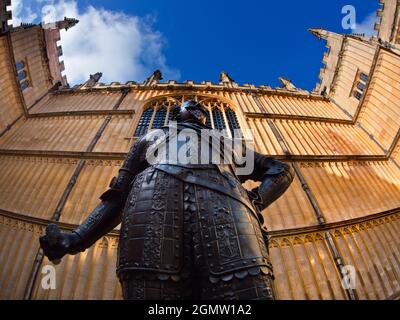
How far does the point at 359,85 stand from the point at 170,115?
770 centimetres

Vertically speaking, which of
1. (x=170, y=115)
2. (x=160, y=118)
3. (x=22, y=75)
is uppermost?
(x=22, y=75)

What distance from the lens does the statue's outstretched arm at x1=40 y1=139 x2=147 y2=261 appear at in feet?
4.68

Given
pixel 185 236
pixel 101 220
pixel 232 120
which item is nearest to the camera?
pixel 185 236

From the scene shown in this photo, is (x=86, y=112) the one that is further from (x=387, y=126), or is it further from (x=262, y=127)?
(x=387, y=126)

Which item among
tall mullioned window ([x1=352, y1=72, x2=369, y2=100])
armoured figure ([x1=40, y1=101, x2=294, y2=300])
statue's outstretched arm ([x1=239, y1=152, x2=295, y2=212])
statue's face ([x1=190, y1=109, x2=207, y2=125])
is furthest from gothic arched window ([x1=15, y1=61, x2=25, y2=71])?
tall mullioned window ([x1=352, y1=72, x2=369, y2=100])

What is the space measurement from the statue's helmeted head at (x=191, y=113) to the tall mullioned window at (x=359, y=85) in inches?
386

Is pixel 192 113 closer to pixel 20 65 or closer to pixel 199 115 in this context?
pixel 199 115

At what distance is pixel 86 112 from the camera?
9398mm

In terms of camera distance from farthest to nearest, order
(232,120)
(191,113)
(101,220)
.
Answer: (232,120) → (191,113) → (101,220)

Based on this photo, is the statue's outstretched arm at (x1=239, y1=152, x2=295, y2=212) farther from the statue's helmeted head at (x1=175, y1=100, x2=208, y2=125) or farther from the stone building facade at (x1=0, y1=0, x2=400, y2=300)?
the stone building facade at (x1=0, y1=0, x2=400, y2=300)

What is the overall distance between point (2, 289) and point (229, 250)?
5.56 m

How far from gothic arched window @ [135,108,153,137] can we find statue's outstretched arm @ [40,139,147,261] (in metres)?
6.70

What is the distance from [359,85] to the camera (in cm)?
1027

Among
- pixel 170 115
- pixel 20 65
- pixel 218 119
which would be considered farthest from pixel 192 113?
pixel 20 65
